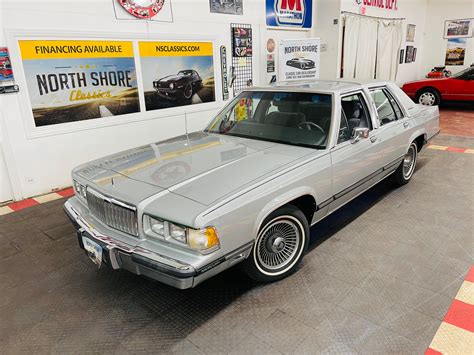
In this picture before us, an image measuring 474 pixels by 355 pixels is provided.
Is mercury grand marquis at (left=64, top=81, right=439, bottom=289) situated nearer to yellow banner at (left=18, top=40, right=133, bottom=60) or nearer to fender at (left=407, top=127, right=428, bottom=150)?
fender at (left=407, top=127, right=428, bottom=150)

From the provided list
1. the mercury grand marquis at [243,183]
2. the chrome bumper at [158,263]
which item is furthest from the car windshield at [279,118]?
the chrome bumper at [158,263]

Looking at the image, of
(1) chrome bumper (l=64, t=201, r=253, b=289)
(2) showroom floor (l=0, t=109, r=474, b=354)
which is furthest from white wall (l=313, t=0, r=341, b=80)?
(1) chrome bumper (l=64, t=201, r=253, b=289)

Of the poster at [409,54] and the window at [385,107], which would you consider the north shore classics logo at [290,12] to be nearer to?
the window at [385,107]

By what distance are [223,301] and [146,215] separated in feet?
3.03

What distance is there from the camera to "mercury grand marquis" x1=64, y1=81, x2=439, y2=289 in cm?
225

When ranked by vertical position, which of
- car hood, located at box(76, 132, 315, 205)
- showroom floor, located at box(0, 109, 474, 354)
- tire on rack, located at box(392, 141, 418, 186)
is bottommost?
showroom floor, located at box(0, 109, 474, 354)

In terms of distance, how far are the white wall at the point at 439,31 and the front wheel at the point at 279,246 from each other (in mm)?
14188

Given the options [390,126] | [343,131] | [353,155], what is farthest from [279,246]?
[390,126]

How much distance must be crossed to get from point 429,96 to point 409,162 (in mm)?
7331

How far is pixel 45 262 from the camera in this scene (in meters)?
3.33

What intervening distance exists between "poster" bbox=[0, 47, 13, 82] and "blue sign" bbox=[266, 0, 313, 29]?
5.24 meters

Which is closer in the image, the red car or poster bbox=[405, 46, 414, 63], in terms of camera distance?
Answer: the red car

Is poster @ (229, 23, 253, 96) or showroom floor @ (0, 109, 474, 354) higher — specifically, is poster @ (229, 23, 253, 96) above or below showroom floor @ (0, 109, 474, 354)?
above

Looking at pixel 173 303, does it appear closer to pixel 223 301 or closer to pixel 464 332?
pixel 223 301
